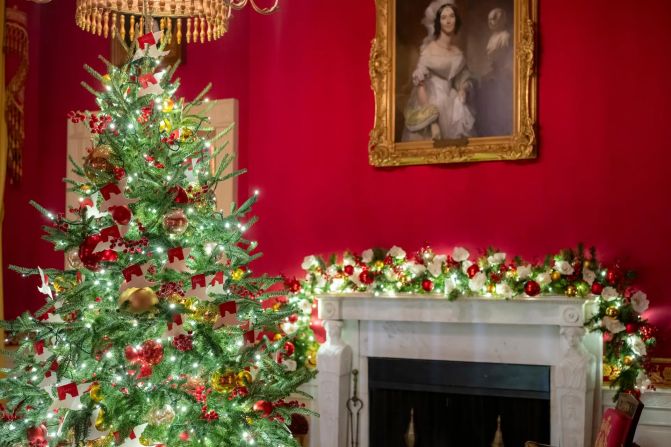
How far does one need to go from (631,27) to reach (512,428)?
2.57 m

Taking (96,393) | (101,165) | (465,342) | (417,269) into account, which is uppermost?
(101,165)

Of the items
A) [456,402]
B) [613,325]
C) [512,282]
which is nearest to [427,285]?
[512,282]

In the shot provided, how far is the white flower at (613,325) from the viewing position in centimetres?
489

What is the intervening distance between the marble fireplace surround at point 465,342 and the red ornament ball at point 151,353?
2.39 m

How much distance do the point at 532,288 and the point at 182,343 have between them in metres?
2.43

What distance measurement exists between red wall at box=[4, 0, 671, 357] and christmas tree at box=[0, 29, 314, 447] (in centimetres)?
233

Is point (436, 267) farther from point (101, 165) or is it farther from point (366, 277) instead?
point (101, 165)

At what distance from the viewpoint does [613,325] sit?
4902 mm

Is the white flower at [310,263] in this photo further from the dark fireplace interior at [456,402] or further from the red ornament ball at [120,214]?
the red ornament ball at [120,214]

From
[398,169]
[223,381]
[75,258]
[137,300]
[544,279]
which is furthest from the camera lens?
[398,169]

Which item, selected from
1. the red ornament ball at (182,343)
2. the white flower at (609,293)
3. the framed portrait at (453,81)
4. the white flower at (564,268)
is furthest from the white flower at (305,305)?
the red ornament ball at (182,343)

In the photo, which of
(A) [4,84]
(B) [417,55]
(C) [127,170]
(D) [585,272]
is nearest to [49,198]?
(A) [4,84]

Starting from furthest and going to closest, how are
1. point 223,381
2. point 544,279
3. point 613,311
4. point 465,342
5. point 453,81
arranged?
1. point 453,81
2. point 465,342
3. point 544,279
4. point 613,311
5. point 223,381

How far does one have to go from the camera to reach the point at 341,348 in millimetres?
5527
